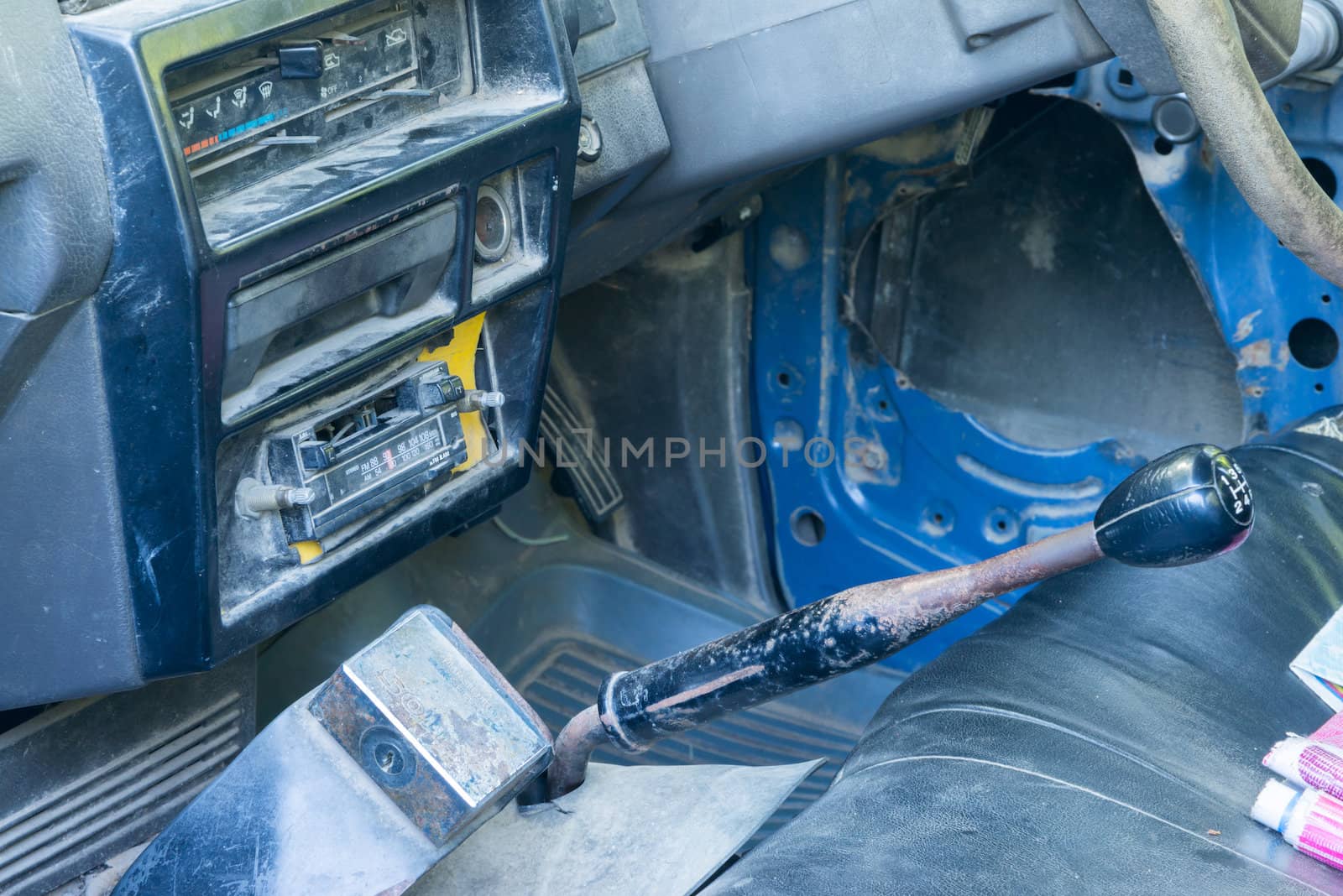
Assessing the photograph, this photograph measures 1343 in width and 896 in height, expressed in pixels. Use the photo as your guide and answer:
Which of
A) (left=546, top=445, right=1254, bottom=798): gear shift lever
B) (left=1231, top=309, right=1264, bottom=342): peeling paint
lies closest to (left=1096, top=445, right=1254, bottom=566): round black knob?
(left=546, top=445, right=1254, bottom=798): gear shift lever

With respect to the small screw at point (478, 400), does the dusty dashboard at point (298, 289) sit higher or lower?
higher

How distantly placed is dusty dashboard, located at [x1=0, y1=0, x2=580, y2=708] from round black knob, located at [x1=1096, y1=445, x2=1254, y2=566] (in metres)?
0.52

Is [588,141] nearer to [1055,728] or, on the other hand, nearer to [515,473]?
[515,473]

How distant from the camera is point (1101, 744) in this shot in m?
0.89

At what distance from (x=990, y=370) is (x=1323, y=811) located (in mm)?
993

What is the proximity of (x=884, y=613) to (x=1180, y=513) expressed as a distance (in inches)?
7.4

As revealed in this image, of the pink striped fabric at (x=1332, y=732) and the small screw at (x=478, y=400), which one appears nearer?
the pink striped fabric at (x=1332, y=732)

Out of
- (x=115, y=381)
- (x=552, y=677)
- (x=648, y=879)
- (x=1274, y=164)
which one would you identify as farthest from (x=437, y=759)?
(x=552, y=677)

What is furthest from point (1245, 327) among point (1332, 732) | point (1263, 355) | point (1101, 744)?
point (1101, 744)

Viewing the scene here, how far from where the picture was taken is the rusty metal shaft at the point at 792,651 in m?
0.81

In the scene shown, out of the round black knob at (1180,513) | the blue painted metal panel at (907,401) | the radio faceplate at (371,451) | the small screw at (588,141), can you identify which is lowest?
the blue painted metal panel at (907,401)

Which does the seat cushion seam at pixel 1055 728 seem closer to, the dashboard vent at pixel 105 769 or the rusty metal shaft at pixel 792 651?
the rusty metal shaft at pixel 792 651

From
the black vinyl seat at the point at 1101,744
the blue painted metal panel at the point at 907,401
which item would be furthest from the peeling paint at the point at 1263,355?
the black vinyl seat at the point at 1101,744

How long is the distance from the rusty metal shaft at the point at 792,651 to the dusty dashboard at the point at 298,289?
0.88ft
